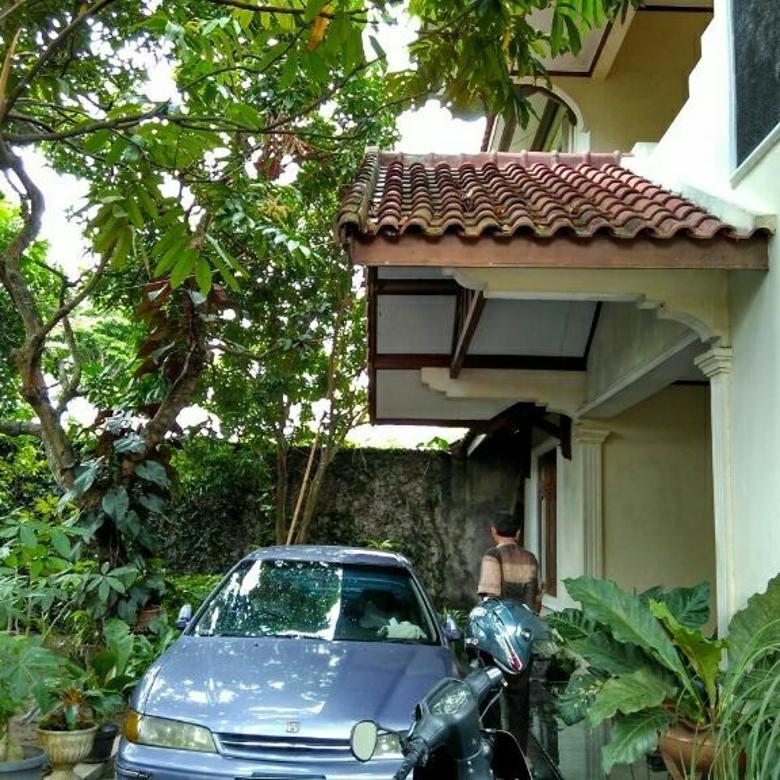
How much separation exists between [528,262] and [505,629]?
2.40m

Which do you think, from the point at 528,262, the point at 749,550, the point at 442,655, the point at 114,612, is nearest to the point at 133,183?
the point at 528,262

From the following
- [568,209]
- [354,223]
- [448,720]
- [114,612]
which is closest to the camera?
[448,720]

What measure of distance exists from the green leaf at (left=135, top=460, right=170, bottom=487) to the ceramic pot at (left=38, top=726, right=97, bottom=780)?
2.56 m

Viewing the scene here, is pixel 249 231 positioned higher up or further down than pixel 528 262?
higher up

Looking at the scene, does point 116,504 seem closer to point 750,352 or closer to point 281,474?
point 750,352

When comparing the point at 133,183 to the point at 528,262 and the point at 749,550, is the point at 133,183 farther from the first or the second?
the point at 749,550

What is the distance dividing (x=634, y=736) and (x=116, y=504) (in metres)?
4.98

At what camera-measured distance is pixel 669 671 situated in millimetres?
4324

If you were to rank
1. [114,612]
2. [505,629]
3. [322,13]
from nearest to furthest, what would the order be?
1. [505,629]
2. [322,13]
3. [114,612]

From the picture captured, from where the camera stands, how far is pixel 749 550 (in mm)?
4984

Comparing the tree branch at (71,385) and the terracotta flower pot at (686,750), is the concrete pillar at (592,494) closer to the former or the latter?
the terracotta flower pot at (686,750)

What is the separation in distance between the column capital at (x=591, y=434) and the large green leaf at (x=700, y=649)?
4902 mm

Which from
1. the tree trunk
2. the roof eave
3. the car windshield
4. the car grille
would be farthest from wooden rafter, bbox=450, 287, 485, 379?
the tree trunk

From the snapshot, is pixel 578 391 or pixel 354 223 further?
pixel 578 391
